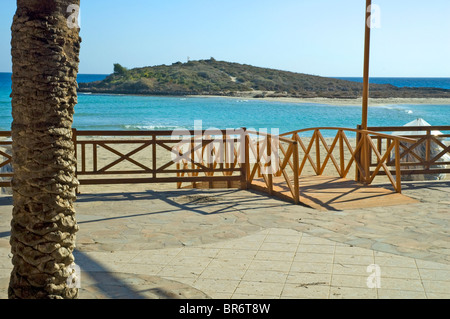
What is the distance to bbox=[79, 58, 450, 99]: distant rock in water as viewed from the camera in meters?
81.9

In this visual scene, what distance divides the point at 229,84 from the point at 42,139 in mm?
88715

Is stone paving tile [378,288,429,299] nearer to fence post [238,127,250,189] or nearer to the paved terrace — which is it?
the paved terrace

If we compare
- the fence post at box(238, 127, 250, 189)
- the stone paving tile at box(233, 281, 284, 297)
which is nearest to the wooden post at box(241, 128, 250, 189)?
the fence post at box(238, 127, 250, 189)

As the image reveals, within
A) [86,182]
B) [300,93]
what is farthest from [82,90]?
[86,182]

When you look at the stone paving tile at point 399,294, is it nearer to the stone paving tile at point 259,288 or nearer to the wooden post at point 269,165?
the stone paving tile at point 259,288

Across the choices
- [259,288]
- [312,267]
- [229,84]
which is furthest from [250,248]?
[229,84]

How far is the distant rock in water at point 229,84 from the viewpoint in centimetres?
8188

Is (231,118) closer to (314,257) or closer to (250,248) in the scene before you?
(250,248)

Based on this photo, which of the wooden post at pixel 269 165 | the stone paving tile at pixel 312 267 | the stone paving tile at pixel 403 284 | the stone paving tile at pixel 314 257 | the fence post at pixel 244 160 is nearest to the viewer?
the stone paving tile at pixel 403 284

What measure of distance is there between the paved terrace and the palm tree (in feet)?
2.68

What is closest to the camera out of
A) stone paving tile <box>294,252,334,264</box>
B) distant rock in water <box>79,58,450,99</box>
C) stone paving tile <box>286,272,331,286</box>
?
stone paving tile <box>286,272,331,286</box>

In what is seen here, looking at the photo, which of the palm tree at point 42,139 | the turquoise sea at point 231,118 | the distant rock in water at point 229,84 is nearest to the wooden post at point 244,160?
the palm tree at point 42,139

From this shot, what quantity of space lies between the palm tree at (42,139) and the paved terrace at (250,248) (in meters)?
0.82

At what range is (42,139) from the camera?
3.55 meters
